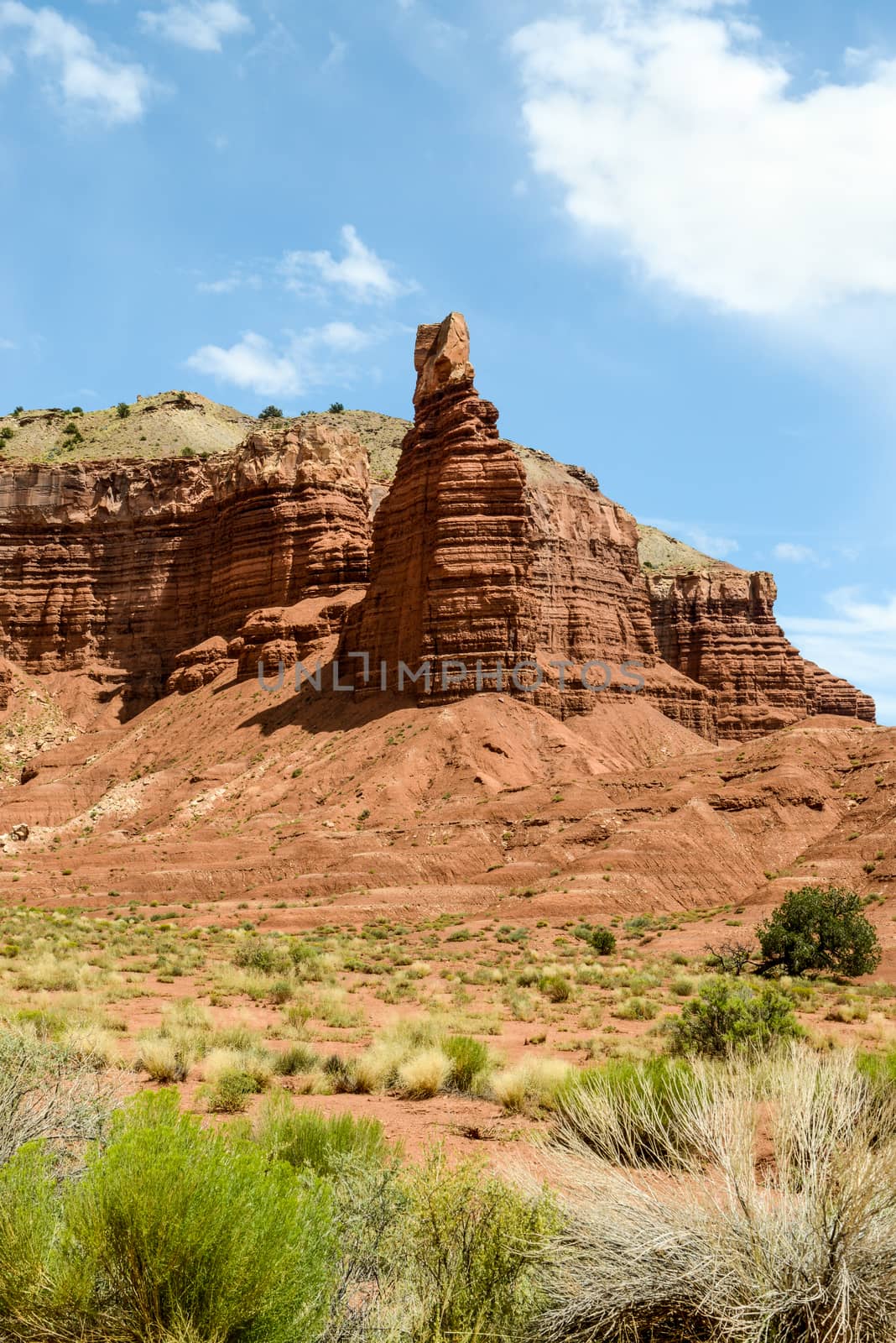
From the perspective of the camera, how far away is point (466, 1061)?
12.3 meters

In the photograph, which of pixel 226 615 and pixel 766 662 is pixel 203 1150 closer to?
pixel 226 615

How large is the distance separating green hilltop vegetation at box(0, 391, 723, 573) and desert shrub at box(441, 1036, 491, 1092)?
78.6m

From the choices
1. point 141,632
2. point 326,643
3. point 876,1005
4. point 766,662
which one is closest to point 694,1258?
point 876,1005

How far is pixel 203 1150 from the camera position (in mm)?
5371

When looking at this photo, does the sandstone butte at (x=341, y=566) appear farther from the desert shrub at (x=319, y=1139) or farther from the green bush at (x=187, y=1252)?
the green bush at (x=187, y=1252)

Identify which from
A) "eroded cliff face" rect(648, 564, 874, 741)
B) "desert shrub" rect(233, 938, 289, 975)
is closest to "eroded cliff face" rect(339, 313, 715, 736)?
"eroded cliff face" rect(648, 564, 874, 741)

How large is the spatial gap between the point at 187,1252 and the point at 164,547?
264 ft

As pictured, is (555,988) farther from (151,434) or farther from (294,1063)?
(151,434)

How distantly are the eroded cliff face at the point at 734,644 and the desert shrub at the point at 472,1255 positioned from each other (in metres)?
90.9

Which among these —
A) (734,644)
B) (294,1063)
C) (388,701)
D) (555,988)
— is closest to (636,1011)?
(555,988)

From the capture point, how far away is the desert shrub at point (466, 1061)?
39.7 feet

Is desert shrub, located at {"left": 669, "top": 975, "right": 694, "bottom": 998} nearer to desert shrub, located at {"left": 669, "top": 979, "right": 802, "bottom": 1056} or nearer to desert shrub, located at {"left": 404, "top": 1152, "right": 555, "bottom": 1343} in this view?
desert shrub, located at {"left": 669, "top": 979, "right": 802, "bottom": 1056}

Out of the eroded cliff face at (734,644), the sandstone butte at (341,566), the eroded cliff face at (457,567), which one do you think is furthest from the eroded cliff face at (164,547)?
the eroded cliff face at (734,644)

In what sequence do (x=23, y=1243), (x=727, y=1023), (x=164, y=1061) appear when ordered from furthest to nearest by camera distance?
(x=727, y=1023)
(x=164, y=1061)
(x=23, y=1243)
